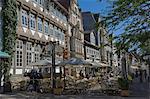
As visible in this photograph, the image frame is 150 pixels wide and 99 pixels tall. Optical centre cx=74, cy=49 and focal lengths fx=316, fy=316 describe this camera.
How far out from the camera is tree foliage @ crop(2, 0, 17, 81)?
24.5 metres

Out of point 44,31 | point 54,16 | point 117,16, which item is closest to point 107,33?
point 117,16

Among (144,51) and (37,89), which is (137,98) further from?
(37,89)

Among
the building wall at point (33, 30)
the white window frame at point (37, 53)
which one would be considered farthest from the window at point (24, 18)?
A: the white window frame at point (37, 53)

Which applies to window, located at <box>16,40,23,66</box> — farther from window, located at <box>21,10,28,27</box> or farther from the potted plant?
the potted plant

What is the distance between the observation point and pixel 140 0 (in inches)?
565

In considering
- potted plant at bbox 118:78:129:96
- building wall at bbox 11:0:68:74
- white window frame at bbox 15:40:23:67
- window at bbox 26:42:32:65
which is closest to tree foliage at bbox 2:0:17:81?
building wall at bbox 11:0:68:74

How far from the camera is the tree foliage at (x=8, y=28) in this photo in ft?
80.2

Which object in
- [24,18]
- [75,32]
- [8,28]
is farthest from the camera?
[75,32]

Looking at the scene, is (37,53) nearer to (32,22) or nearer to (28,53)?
(28,53)

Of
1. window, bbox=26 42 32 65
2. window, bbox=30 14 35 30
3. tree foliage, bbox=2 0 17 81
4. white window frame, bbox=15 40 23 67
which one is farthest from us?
window, bbox=30 14 35 30

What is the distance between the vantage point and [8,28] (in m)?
24.6

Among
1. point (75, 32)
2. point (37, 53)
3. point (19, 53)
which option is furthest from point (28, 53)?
point (75, 32)

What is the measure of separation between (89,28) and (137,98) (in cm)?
5284

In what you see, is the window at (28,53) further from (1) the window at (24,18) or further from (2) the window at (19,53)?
(1) the window at (24,18)
